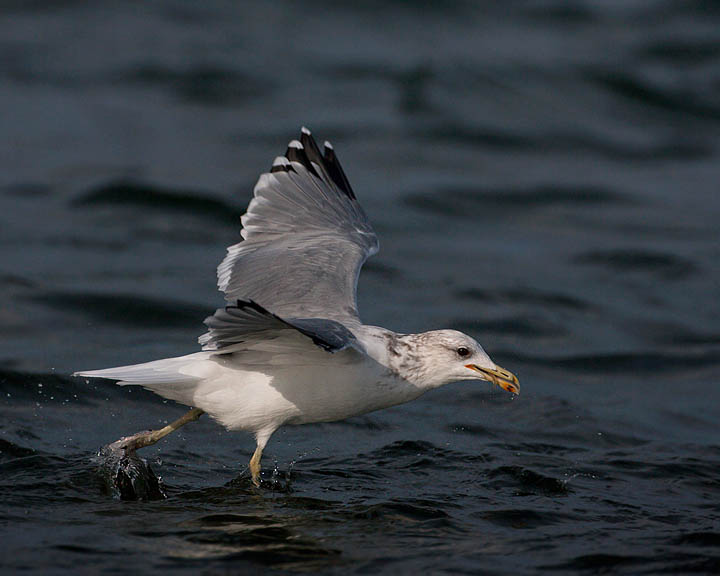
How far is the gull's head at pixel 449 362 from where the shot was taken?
706 cm

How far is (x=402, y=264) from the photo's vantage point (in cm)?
1310

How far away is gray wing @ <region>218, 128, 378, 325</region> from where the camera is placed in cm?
764

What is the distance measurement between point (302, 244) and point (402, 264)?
15.6ft

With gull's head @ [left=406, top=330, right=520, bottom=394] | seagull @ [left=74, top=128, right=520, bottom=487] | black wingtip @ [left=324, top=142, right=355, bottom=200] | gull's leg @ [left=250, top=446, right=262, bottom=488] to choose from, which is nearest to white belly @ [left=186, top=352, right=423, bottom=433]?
seagull @ [left=74, top=128, right=520, bottom=487]

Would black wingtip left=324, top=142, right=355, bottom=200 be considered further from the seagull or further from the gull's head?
the gull's head

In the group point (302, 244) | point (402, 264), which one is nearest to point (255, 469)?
point (302, 244)

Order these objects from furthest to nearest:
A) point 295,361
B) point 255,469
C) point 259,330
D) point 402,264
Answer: point 402,264 → point 255,469 → point 295,361 → point 259,330

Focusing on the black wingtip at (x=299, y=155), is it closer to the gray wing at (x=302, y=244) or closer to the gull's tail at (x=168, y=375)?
the gray wing at (x=302, y=244)

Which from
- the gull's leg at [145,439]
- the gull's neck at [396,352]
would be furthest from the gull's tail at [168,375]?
the gull's neck at [396,352]

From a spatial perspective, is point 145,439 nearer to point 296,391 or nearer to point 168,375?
point 168,375

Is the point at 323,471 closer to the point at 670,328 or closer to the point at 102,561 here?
the point at 102,561

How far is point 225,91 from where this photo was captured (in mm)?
18109

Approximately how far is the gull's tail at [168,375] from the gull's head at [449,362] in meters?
1.23

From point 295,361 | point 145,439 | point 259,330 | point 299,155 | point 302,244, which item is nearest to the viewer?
point 259,330
